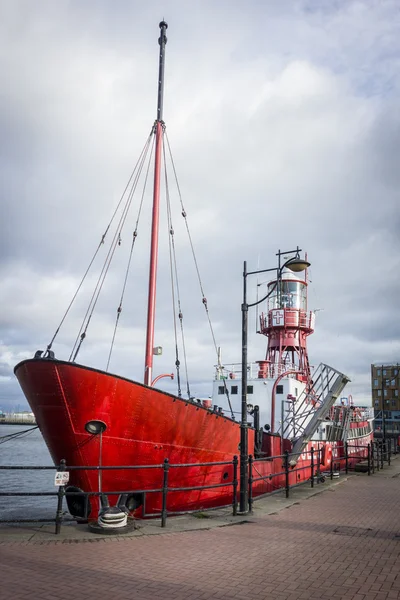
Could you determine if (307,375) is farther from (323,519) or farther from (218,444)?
(323,519)

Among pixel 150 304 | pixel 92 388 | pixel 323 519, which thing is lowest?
pixel 323 519

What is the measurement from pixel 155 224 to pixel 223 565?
865 cm

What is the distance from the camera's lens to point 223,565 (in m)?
6.39

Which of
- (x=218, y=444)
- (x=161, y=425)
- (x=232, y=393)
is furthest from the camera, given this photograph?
(x=232, y=393)

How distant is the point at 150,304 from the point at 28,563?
265 inches

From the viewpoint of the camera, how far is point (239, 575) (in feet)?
19.6

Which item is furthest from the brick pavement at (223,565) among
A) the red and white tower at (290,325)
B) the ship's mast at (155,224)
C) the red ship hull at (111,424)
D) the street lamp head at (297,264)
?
the red and white tower at (290,325)

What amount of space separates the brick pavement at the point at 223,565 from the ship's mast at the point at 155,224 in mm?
4386

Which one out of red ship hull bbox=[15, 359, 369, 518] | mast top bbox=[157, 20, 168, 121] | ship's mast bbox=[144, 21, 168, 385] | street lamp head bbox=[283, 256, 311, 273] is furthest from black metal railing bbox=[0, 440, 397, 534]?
mast top bbox=[157, 20, 168, 121]

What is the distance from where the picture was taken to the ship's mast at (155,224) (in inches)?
456

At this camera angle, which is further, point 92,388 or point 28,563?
point 92,388

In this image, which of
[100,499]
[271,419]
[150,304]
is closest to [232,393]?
[271,419]

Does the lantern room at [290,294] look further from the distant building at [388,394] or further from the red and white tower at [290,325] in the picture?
the distant building at [388,394]

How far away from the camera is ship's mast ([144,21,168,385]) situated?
38.0 feet
